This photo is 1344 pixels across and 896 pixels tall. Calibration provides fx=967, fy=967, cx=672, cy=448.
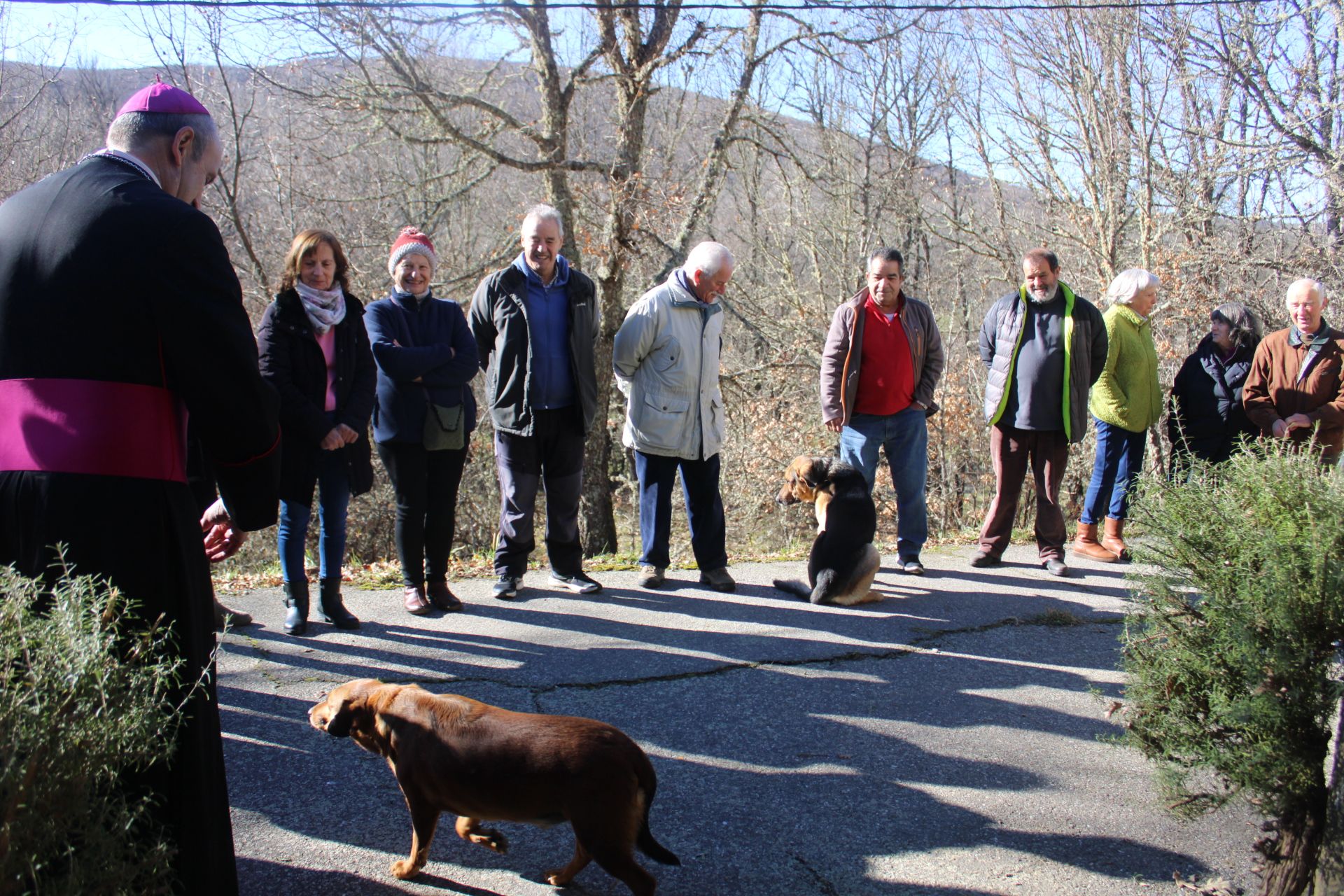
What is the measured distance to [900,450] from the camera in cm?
666

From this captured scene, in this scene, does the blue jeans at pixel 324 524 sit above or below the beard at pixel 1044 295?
below

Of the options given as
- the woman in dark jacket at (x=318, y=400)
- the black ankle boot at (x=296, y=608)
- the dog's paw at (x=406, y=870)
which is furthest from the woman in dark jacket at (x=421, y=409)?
the dog's paw at (x=406, y=870)

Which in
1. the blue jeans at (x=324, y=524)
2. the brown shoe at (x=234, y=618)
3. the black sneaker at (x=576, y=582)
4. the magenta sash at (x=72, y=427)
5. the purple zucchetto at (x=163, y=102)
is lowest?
the brown shoe at (x=234, y=618)

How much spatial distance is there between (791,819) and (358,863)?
4.44 feet

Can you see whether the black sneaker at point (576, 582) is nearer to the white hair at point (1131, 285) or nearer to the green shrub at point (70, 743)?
the green shrub at point (70, 743)

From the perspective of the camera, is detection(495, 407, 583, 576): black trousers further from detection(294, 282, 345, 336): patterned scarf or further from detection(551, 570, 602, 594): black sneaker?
detection(294, 282, 345, 336): patterned scarf

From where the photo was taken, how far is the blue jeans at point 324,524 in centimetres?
488

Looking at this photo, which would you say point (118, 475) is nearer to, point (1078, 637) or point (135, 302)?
point (135, 302)

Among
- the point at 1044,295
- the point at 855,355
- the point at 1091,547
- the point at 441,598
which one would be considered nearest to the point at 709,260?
the point at 855,355

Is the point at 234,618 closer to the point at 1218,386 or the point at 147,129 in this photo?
the point at 147,129

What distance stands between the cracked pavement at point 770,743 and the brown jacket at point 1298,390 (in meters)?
2.11

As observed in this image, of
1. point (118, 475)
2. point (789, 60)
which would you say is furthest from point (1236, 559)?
point (789, 60)

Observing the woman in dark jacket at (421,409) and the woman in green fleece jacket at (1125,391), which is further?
the woman in green fleece jacket at (1125,391)

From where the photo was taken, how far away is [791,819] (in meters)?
3.18
